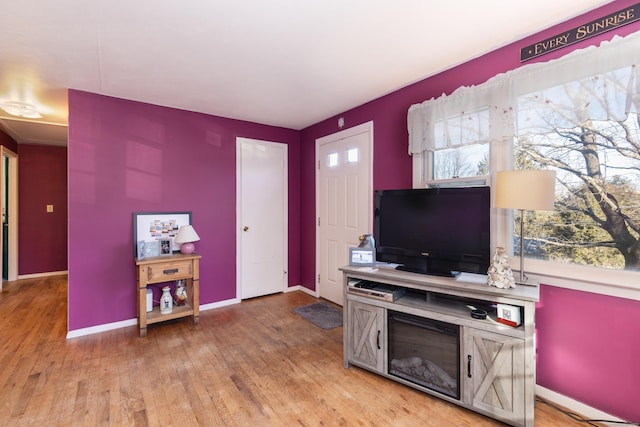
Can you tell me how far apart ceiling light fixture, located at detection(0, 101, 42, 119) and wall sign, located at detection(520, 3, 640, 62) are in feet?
15.8

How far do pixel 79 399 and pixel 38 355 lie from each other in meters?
0.98

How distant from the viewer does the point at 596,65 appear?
65.9 inches

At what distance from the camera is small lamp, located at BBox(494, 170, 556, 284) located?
64.9 inches

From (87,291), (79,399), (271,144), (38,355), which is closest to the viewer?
(79,399)

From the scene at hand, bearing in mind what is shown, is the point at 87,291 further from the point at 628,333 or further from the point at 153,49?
the point at 628,333

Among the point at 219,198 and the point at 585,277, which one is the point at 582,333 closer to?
the point at 585,277

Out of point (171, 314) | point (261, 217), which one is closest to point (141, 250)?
point (171, 314)

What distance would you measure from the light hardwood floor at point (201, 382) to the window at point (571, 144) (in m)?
1.05

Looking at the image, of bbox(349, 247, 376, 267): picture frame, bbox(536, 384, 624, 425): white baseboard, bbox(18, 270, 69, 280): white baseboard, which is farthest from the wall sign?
bbox(18, 270, 69, 280): white baseboard

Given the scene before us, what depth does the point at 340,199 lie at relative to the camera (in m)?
3.67

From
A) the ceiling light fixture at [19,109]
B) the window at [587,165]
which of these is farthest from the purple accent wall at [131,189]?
the window at [587,165]

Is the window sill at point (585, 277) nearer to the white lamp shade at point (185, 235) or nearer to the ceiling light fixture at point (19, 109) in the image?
the white lamp shade at point (185, 235)

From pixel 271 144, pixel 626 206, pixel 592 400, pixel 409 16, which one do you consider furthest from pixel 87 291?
pixel 626 206

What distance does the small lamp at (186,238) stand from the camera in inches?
122
